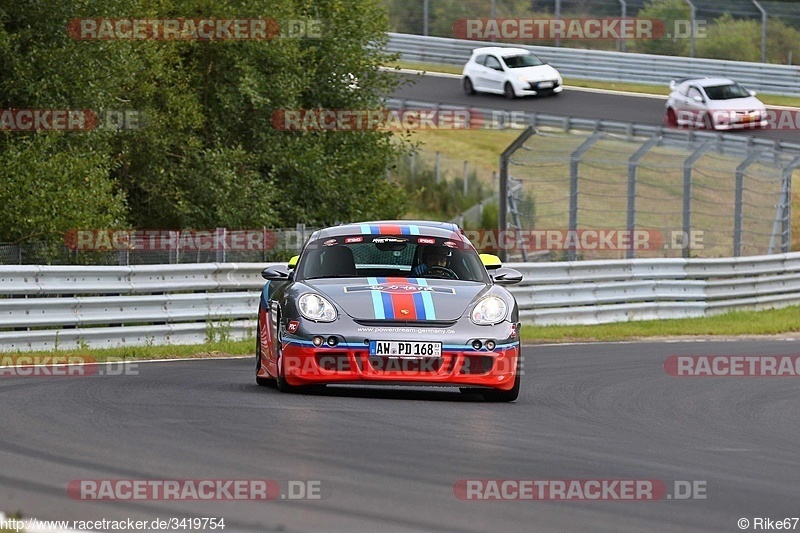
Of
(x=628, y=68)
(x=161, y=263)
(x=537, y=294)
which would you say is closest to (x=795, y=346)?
(x=537, y=294)

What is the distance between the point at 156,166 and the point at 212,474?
18032 millimetres

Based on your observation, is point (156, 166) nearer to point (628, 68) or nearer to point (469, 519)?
point (469, 519)

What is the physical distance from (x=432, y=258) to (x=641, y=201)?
2927 centimetres

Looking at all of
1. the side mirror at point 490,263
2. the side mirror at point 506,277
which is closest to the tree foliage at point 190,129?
the side mirror at point 490,263

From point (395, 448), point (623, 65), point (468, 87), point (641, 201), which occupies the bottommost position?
point (641, 201)

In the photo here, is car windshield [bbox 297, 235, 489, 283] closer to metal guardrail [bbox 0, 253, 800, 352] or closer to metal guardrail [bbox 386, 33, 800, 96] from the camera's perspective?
metal guardrail [bbox 0, 253, 800, 352]

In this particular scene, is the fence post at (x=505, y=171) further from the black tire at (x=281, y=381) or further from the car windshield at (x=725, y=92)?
the black tire at (x=281, y=381)

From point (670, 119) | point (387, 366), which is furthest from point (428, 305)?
point (670, 119)

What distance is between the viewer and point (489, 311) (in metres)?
10.0

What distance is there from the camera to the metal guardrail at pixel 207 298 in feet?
45.8

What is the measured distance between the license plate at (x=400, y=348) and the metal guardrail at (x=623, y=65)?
35.9 metres

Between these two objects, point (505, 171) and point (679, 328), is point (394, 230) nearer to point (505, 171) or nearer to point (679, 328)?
point (679, 328)

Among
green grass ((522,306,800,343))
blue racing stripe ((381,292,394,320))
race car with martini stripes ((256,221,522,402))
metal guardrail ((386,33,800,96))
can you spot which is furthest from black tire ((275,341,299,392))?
metal guardrail ((386,33,800,96))

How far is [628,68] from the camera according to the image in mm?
46750
